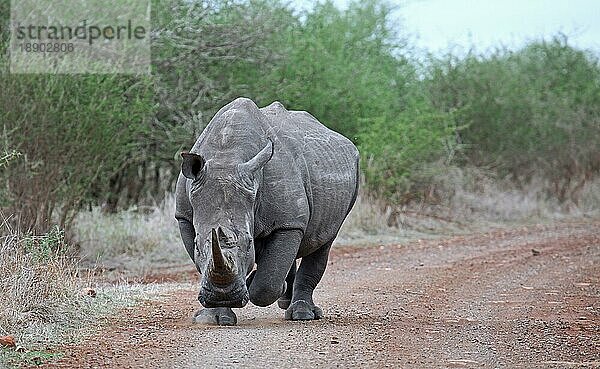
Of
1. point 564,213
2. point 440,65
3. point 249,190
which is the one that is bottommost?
point 564,213

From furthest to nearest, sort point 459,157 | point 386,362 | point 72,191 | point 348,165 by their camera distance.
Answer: point 459,157 → point 72,191 → point 348,165 → point 386,362

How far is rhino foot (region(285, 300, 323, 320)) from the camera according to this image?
9336 mm

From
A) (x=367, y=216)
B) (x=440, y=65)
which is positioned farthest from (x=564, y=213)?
(x=367, y=216)

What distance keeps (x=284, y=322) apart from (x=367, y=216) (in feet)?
38.9

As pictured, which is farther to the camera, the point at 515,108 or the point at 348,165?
the point at 515,108

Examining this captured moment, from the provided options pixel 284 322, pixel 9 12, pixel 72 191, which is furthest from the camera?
pixel 9 12

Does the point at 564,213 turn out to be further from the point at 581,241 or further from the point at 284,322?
the point at 284,322

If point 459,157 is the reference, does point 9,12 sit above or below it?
above

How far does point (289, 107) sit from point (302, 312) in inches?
498

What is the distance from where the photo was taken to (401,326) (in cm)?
882

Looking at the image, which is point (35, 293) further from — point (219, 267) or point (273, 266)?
point (219, 267)

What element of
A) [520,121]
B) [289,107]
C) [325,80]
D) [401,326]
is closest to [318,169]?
[401,326]

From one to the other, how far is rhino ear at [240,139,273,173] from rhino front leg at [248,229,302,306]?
65cm

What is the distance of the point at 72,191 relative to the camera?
15.6m
